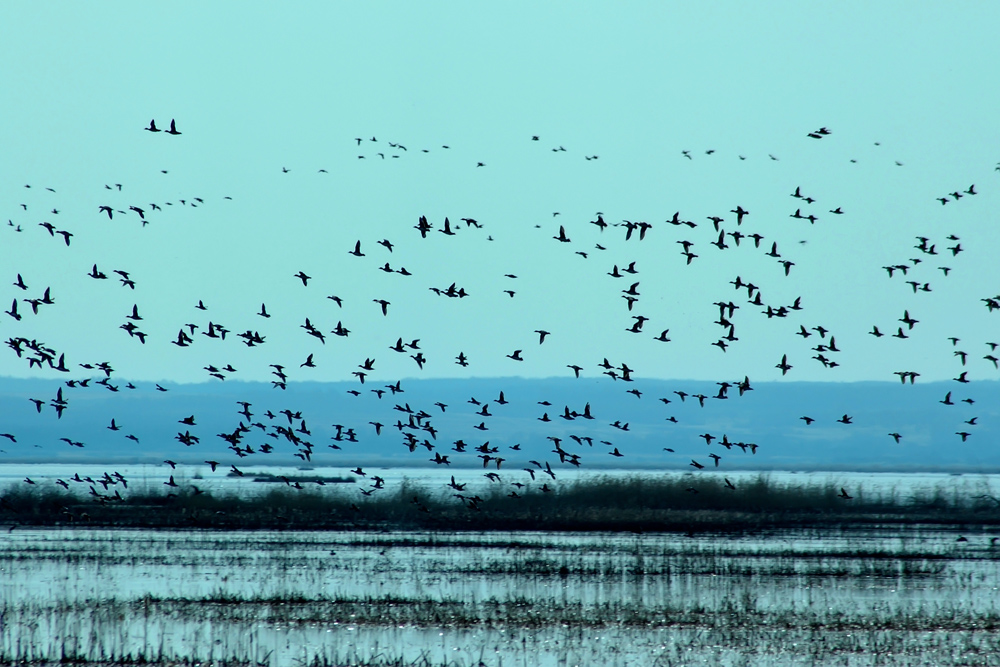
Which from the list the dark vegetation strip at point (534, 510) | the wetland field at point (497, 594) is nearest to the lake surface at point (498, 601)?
the wetland field at point (497, 594)

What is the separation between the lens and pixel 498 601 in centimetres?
2861

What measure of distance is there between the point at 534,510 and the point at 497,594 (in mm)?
27554

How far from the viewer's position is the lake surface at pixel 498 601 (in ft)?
74.8

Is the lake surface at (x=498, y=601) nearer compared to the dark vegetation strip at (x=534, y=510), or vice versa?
the lake surface at (x=498, y=601)

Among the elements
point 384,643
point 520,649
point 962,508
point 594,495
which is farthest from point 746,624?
point 962,508

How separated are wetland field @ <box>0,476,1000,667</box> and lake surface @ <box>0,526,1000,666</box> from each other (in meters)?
0.08

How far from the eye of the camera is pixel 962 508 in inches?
2505

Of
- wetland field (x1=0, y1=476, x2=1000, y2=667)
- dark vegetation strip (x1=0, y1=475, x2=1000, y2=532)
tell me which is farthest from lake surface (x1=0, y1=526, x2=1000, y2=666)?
dark vegetation strip (x1=0, y1=475, x2=1000, y2=532)

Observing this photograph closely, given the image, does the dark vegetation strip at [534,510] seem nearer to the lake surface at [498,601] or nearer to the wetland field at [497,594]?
the wetland field at [497,594]

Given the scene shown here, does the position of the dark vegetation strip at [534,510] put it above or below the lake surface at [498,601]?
above

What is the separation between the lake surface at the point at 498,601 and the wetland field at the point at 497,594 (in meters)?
0.08

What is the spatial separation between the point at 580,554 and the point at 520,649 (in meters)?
16.7

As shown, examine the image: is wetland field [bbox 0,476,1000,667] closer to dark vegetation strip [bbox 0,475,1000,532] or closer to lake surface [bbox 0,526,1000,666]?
lake surface [bbox 0,526,1000,666]

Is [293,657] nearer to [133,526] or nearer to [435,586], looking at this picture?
[435,586]
